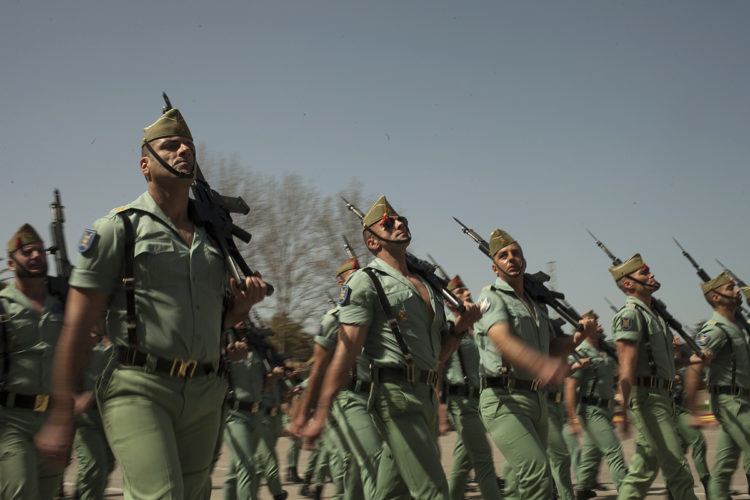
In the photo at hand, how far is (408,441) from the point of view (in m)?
4.96

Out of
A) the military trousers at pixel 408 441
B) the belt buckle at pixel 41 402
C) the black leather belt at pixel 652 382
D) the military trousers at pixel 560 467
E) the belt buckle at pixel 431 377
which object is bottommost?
the military trousers at pixel 560 467

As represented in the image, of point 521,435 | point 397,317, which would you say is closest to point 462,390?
point 521,435

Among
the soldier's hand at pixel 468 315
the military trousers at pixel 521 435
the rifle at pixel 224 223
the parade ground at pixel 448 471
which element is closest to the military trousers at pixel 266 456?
the parade ground at pixel 448 471

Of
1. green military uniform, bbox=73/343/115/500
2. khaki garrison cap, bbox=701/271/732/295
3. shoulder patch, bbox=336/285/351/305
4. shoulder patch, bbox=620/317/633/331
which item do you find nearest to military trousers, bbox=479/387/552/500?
shoulder patch, bbox=620/317/633/331

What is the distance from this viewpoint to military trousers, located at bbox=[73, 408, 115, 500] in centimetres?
717

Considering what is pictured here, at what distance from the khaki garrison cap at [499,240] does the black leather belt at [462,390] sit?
2218 mm

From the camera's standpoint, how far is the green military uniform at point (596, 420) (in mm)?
9742

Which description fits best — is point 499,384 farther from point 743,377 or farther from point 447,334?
point 743,377

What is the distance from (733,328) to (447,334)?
14.6ft

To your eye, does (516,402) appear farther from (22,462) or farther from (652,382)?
(22,462)

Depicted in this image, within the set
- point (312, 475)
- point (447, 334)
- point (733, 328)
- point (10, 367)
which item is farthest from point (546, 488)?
point (312, 475)

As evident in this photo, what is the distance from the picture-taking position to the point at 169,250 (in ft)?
11.9

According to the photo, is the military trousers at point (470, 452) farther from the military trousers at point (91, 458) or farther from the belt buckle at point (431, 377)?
the military trousers at point (91, 458)

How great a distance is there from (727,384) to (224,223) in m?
6.45
